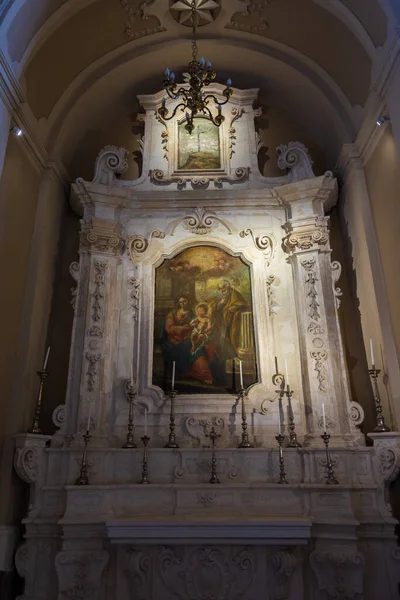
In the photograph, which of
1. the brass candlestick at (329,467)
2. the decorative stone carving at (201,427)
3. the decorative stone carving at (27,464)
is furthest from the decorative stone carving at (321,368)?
the decorative stone carving at (27,464)

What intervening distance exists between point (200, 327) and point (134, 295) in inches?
38.3

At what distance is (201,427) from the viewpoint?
516 centimetres

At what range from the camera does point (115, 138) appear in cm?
714

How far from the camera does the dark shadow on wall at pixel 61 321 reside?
5.61m

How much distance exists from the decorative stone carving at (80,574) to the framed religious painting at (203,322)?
6.23 feet

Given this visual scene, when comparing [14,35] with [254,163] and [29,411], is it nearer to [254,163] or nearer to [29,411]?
[254,163]

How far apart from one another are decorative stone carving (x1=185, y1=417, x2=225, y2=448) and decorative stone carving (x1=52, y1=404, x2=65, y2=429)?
4.62ft

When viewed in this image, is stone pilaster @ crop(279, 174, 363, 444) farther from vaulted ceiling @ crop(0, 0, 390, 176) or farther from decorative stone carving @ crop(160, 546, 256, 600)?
decorative stone carving @ crop(160, 546, 256, 600)

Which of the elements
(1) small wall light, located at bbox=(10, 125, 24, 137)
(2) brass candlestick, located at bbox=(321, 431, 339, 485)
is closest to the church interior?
(2) brass candlestick, located at bbox=(321, 431, 339, 485)

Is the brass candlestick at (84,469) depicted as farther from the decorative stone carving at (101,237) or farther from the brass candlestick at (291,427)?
the decorative stone carving at (101,237)

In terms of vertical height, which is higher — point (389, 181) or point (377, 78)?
point (377, 78)

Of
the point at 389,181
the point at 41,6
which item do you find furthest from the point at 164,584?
the point at 41,6

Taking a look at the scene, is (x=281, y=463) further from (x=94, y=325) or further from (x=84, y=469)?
(x=94, y=325)

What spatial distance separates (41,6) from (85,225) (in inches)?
101
